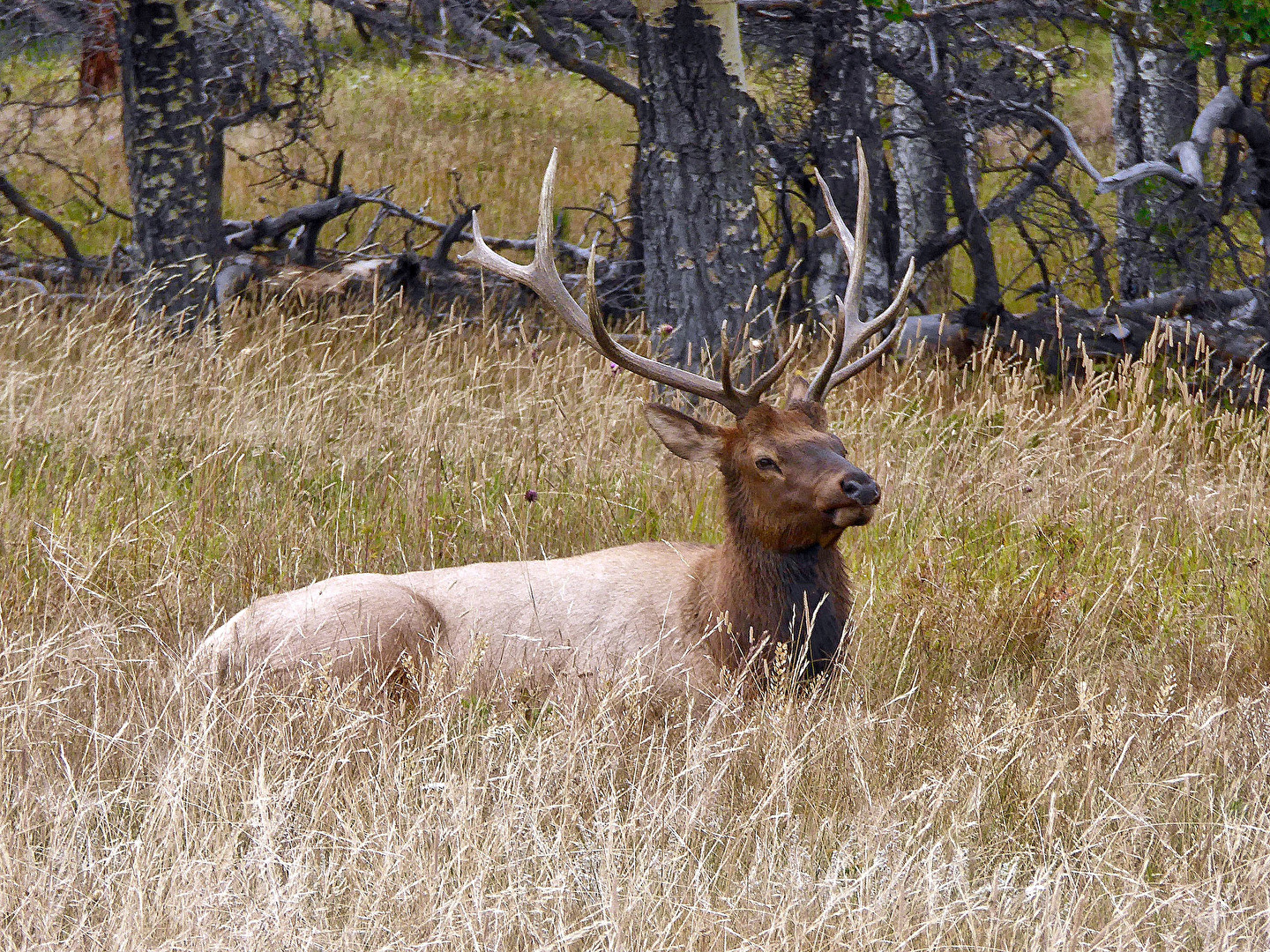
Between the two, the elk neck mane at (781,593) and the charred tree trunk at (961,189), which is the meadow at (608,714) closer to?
the elk neck mane at (781,593)

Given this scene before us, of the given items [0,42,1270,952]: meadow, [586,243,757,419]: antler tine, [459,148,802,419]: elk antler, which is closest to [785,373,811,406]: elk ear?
[459,148,802,419]: elk antler

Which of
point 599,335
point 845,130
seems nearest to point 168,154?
point 845,130

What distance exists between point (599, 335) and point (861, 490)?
1.01 m

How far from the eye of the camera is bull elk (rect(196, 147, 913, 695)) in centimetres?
423

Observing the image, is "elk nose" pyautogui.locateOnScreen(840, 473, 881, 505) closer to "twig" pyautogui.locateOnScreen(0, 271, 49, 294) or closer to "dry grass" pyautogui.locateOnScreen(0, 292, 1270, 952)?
"dry grass" pyautogui.locateOnScreen(0, 292, 1270, 952)

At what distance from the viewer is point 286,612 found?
14.4 feet

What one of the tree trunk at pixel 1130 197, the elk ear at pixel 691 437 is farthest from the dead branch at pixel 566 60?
the elk ear at pixel 691 437

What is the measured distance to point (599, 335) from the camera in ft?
14.6

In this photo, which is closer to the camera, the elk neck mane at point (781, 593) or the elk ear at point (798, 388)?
the elk neck mane at point (781, 593)

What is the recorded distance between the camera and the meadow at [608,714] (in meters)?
2.87

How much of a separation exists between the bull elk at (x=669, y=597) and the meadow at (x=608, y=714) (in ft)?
0.77

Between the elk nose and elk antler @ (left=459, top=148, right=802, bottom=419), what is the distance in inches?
16.0

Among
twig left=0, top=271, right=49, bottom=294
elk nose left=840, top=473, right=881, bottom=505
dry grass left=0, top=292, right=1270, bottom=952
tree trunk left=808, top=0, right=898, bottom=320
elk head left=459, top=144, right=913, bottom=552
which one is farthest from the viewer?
twig left=0, top=271, right=49, bottom=294

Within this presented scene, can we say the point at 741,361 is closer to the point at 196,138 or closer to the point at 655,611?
the point at 655,611
